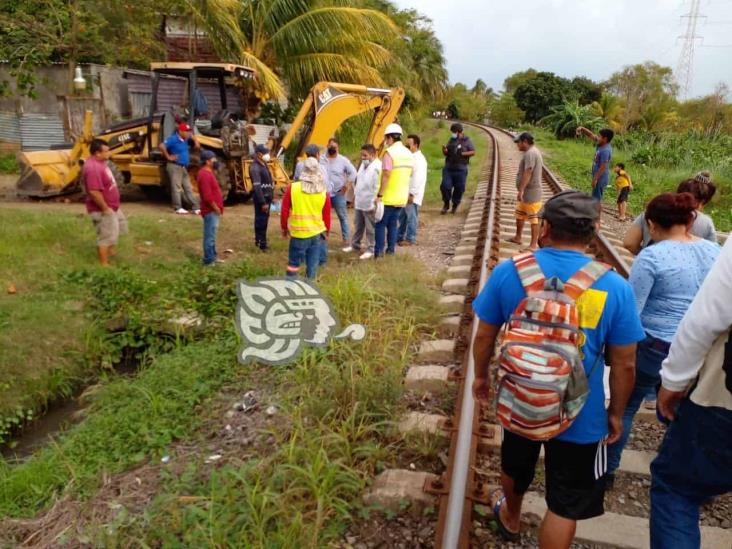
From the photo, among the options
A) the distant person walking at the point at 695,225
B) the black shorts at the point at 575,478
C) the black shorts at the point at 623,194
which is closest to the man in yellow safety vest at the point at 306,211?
the distant person walking at the point at 695,225

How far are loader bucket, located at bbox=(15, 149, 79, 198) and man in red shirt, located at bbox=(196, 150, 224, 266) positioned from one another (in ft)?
17.3

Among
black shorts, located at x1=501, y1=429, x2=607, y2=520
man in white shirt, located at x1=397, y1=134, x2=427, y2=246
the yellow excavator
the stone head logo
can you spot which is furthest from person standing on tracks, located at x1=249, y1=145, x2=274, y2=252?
black shorts, located at x1=501, y1=429, x2=607, y2=520

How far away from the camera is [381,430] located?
142 inches

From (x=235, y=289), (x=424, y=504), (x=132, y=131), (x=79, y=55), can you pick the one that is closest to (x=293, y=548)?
(x=424, y=504)

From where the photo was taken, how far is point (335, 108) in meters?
10.0

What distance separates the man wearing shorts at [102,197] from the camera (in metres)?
6.56

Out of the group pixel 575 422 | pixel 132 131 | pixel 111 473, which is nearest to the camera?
pixel 575 422

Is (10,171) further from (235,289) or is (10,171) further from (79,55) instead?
(235,289)

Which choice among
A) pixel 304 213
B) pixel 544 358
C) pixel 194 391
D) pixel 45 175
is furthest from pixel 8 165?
pixel 544 358

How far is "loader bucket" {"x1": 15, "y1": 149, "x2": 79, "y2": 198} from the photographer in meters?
10.6

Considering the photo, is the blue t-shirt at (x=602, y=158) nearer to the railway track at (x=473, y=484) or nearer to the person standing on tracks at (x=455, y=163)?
the person standing on tracks at (x=455, y=163)

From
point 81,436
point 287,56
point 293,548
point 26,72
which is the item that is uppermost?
point 287,56

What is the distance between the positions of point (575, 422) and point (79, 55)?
17.0 meters

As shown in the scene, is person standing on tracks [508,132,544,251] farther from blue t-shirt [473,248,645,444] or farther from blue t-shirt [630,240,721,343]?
blue t-shirt [473,248,645,444]
